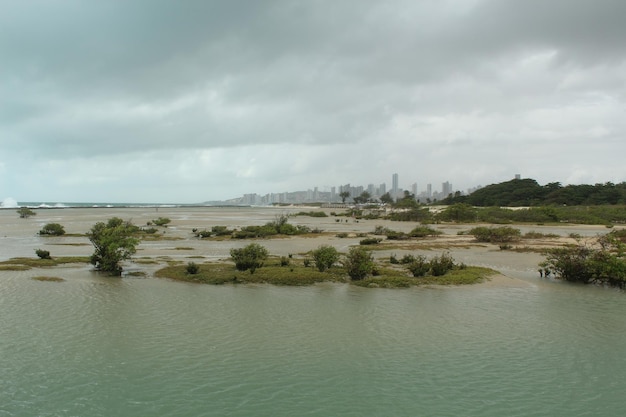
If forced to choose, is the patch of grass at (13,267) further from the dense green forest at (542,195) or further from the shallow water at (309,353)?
the dense green forest at (542,195)

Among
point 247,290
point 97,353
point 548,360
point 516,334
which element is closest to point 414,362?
point 548,360

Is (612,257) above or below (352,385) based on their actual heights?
above

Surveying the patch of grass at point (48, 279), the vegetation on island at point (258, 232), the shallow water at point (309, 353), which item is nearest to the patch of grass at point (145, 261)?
the patch of grass at point (48, 279)

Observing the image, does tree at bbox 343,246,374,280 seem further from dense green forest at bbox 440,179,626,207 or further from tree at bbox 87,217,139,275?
dense green forest at bbox 440,179,626,207

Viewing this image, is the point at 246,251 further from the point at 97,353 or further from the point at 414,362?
the point at 414,362

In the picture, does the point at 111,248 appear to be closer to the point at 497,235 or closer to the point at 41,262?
the point at 41,262

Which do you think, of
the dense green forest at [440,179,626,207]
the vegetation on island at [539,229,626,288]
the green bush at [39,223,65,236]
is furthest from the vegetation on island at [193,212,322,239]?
the dense green forest at [440,179,626,207]
